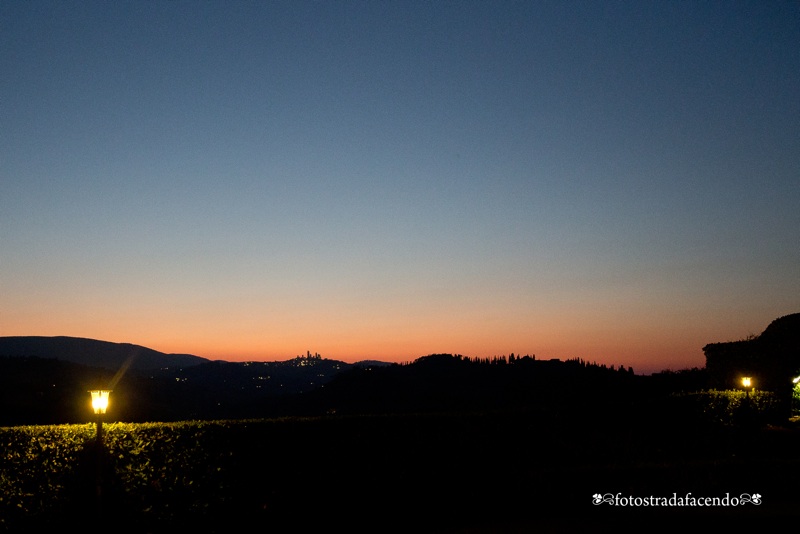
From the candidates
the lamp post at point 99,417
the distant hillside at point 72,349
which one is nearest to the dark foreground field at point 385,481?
the lamp post at point 99,417

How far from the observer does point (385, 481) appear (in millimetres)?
14117

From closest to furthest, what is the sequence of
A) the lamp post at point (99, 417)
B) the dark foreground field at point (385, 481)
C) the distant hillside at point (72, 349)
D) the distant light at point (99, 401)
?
1. the lamp post at point (99, 417)
2. the distant light at point (99, 401)
3. the dark foreground field at point (385, 481)
4. the distant hillside at point (72, 349)

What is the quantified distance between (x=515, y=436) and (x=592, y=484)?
2863 millimetres

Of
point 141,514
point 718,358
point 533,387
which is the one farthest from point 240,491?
point 533,387

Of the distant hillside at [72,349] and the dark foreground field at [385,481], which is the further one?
the distant hillside at [72,349]

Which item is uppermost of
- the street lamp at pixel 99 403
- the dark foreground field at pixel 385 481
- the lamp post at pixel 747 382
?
the street lamp at pixel 99 403

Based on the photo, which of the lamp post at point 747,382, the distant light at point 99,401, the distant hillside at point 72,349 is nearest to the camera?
the distant light at point 99,401

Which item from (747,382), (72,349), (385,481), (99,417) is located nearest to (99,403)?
(99,417)

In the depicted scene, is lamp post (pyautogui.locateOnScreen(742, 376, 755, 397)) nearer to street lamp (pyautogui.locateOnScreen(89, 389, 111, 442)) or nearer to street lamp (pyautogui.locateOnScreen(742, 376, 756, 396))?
street lamp (pyautogui.locateOnScreen(742, 376, 756, 396))

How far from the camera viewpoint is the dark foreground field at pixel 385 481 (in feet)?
37.8

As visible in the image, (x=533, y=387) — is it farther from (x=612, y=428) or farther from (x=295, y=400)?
(x=612, y=428)

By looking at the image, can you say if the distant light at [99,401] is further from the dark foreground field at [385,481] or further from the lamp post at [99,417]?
the dark foreground field at [385,481]

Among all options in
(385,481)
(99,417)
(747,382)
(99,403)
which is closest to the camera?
(99,403)

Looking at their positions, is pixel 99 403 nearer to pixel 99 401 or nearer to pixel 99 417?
pixel 99 401
